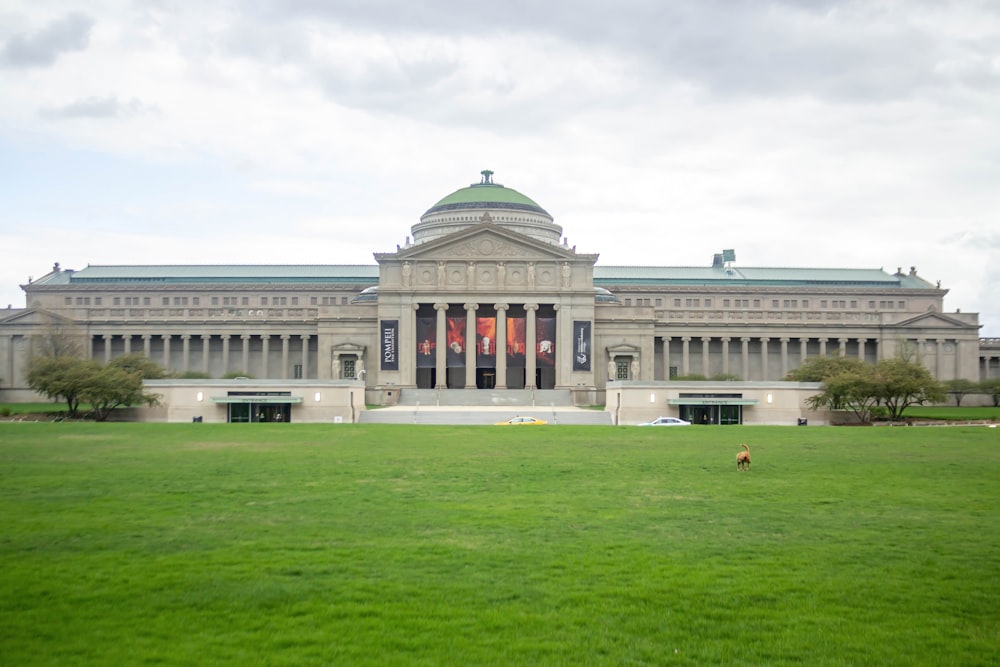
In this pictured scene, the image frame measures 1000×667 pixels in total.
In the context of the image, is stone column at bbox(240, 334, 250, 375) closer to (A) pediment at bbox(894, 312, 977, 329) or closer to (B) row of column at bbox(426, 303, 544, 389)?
(B) row of column at bbox(426, 303, 544, 389)

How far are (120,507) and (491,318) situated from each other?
289 feet

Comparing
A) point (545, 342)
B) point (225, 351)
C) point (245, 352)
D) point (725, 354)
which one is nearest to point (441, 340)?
point (545, 342)

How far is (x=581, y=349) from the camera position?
108062mm

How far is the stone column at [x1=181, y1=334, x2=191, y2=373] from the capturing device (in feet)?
400

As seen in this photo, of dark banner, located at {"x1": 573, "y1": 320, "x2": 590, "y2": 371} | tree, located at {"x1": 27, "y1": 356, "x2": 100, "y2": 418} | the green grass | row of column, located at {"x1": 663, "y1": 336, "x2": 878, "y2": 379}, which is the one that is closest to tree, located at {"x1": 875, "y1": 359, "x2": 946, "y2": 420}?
dark banner, located at {"x1": 573, "y1": 320, "x2": 590, "y2": 371}

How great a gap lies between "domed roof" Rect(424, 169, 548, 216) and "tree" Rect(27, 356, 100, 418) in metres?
71.4

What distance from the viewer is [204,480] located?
29406 millimetres

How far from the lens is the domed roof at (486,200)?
141750mm

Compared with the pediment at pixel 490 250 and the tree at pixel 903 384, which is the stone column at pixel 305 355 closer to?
the pediment at pixel 490 250

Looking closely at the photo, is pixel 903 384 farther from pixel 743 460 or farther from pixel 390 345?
pixel 390 345

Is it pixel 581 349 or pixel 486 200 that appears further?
pixel 486 200

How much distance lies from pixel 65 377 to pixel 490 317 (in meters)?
49.6

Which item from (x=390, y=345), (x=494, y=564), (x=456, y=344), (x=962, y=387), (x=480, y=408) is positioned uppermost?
(x=456, y=344)

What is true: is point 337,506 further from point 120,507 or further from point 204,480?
point 204,480
